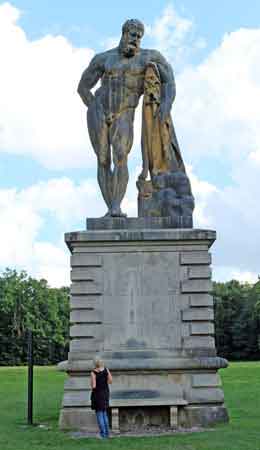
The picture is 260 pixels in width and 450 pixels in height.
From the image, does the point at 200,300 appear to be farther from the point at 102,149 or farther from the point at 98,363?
the point at 102,149

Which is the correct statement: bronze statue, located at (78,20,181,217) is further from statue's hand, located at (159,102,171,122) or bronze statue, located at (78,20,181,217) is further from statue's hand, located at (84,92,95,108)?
statue's hand, located at (84,92,95,108)

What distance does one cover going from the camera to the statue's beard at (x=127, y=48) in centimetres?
1717

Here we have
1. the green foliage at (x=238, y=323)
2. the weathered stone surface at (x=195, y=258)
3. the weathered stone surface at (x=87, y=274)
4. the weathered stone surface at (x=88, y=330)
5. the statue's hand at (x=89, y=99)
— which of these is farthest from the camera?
the green foliage at (x=238, y=323)

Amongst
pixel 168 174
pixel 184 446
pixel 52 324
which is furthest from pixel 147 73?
pixel 52 324

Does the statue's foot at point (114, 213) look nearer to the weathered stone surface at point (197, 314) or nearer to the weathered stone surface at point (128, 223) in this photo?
the weathered stone surface at point (128, 223)

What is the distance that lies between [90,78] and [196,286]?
16.9ft

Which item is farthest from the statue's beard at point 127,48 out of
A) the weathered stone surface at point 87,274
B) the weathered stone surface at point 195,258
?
the weathered stone surface at point 87,274

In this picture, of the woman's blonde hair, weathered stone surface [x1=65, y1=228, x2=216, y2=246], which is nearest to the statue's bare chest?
weathered stone surface [x1=65, y1=228, x2=216, y2=246]

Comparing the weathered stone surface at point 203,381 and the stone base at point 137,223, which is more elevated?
the stone base at point 137,223

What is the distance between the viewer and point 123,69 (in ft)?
56.6

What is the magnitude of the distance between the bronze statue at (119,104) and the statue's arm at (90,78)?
54mm

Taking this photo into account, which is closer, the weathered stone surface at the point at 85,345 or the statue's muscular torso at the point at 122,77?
the weathered stone surface at the point at 85,345

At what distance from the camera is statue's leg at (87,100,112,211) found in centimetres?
1730

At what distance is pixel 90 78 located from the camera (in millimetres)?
17578
